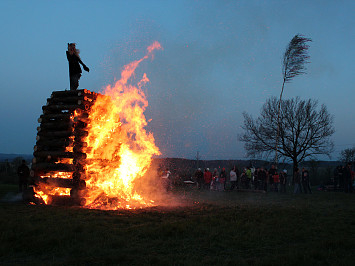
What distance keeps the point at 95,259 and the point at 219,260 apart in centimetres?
197

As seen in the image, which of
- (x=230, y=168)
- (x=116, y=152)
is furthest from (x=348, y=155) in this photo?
(x=116, y=152)

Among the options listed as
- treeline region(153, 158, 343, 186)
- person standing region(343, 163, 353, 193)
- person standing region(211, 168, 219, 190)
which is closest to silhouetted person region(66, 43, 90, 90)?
treeline region(153, 158, 343, 186)

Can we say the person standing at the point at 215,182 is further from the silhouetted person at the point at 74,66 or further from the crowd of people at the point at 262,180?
the silhouetted person at the point at 74,66

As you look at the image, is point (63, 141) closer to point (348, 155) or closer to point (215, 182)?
point (215, 182)

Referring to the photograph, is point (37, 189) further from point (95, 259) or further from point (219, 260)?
point (219, 260)

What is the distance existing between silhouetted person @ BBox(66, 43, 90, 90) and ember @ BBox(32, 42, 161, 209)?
0.75 m

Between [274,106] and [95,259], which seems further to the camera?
[274,106]

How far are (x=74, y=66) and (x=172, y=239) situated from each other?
890 centimetres

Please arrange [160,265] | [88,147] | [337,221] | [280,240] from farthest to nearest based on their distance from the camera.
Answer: [88,147] < [337,221] < [280,240] < [160,265]

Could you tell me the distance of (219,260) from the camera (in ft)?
16.4

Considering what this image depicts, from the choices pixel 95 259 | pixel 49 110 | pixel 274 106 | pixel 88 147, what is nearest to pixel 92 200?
pixel 88 147

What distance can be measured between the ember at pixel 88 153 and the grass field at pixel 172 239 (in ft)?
7.06

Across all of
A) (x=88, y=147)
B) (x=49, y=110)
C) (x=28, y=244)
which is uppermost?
(x=49, y=110)

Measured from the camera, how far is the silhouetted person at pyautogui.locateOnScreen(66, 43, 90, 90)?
12453 mm
